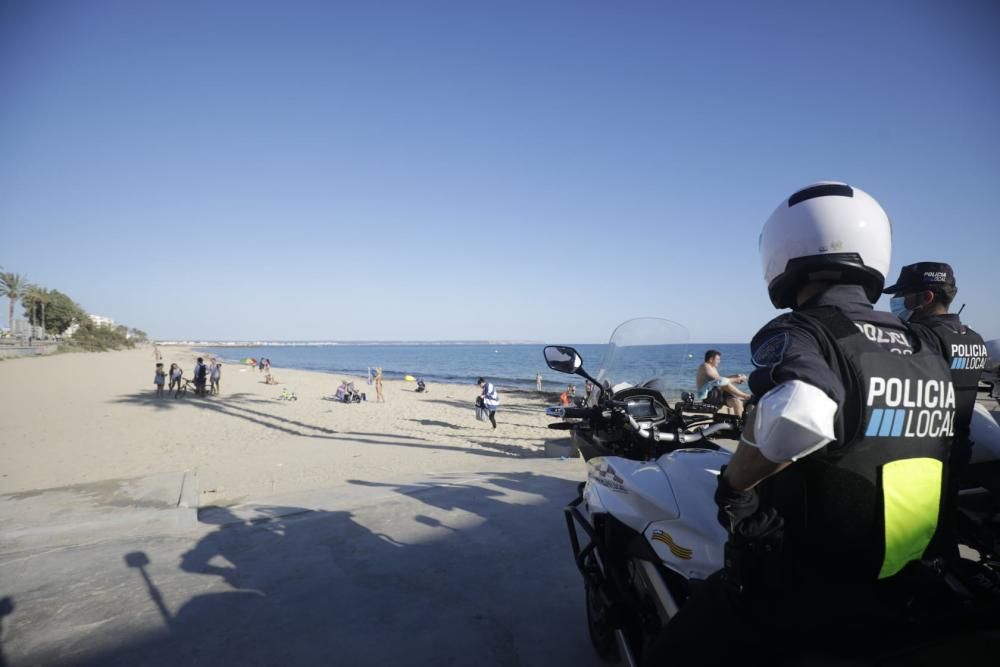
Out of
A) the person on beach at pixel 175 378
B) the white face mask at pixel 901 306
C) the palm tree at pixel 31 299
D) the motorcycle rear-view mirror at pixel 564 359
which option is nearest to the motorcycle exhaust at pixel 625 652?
the motorcycle rear-view mirror at pixel 564 359

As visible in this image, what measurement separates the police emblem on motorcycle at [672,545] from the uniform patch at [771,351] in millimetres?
834

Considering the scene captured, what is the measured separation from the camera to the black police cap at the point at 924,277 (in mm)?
3211

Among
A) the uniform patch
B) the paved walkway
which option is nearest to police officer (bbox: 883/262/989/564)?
the uniform patch

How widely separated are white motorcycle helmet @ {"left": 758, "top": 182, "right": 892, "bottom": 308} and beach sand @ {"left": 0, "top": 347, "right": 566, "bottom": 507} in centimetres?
586

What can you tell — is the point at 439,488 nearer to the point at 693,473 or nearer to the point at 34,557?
the point at 34,557

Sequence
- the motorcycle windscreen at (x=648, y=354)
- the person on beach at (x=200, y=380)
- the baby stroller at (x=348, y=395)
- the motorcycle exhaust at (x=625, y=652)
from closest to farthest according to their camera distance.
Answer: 1. the motorcycle exhaust at (x=625, y=652)
2. the motorcycle windscreen at (x=648, y=354)
3. the person on beach at (x=200, y=380)
4. the baby stroller at (x=348, y=395)

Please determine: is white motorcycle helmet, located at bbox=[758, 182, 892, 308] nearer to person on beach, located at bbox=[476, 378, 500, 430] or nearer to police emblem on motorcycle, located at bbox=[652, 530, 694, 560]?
police emblem on motorcycle, located at bbox=[652, 530, 694, 560]

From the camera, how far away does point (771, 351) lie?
119cm

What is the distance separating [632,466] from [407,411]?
49.8ft

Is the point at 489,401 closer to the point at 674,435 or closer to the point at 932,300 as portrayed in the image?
the point at 932,300

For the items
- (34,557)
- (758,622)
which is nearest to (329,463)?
(34,557)

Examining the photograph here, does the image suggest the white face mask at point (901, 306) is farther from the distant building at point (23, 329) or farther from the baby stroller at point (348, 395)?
the distant building at point (23, 329)

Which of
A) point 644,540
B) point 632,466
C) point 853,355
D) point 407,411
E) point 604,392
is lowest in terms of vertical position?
point 407,411

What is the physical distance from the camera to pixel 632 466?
2113 millimetres
